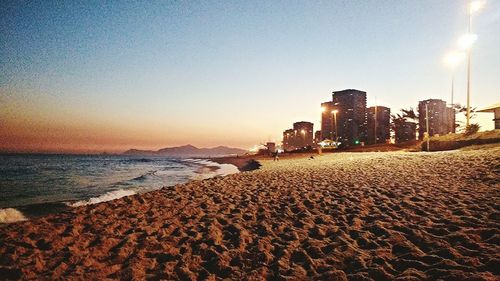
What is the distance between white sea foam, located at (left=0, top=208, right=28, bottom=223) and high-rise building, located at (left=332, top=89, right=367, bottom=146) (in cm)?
15134

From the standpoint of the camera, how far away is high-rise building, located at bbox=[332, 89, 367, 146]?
15112cm

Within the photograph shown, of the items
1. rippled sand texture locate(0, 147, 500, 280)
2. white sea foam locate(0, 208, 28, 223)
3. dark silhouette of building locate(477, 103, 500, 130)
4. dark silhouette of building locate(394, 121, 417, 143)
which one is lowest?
white sea foam locate(0, 208, 28, 223)

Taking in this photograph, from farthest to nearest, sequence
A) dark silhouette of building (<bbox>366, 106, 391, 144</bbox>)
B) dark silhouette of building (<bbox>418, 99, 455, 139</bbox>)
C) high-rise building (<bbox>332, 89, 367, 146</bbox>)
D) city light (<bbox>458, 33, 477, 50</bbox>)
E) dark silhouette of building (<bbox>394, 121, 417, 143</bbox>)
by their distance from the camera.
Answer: high-rise building (<bbox>332, 89, 367, 146</bbox>)
dark silhouette of building (<bbox>366, 106, 391, 144</bbox>)
dark silhouette of building (<bbox>418, 99, 455, 139</bbox>)
dark silhouette of building (<bbox>394, 121, 417, 143</bbox>)
city light (<bbox>458, 33, 477, 50</bbox>)

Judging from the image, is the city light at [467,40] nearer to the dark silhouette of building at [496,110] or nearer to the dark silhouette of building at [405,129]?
the dark silhouette of building at [496,110]

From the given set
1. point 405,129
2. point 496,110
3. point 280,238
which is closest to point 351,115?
point 405,129

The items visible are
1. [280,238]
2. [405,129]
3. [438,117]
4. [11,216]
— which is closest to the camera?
[280,238]

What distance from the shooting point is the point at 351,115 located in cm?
15225

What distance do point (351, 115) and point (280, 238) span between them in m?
159

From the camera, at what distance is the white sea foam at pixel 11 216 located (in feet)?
29.3

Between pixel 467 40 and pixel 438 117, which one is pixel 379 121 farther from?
pixel 467 40

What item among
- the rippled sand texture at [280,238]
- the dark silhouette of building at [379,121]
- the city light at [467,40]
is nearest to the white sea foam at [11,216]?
the rippled sand texture at [280,238]

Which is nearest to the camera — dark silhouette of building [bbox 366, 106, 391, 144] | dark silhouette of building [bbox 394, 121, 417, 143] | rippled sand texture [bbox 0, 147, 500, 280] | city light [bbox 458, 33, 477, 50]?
rippled sand texture [bbox 0, 147, 500, 280]

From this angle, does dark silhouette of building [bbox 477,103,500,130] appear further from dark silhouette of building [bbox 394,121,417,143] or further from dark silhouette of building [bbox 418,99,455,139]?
dark silhouette of building [bbox 418,99,455,139]

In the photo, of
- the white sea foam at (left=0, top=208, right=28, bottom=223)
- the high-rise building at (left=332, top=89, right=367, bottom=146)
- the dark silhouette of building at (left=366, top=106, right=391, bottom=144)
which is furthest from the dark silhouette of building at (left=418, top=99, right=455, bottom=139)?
the white sea foam at (left=0, top=208, right=28, bottom=223)
